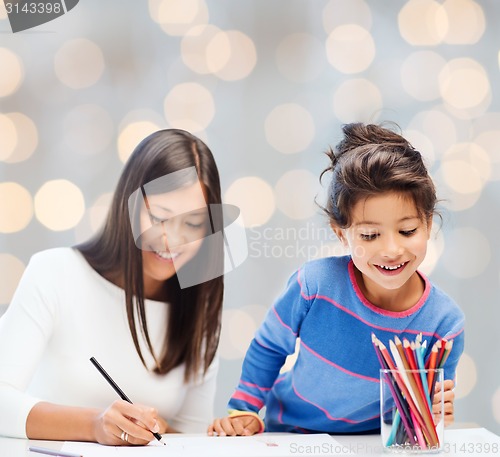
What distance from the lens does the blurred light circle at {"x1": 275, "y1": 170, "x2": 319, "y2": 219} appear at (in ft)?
3.64

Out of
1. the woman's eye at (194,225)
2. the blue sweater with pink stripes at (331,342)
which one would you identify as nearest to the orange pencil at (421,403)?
the blue sweater with pink stripes at (331,342)

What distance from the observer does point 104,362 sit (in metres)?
1.05

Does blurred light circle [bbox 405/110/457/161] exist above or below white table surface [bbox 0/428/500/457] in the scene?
above

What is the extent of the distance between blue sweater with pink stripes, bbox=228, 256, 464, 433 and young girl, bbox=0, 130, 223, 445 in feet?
0.34

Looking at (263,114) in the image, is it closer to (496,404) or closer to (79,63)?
(79,63)

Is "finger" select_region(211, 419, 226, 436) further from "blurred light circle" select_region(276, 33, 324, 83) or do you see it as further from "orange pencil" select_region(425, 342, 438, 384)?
"blurred light circle" select_region(276, 33, 324, 83)

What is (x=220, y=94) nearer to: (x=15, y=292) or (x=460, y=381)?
(x=15, y=292)

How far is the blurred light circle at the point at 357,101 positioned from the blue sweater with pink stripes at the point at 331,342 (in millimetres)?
231

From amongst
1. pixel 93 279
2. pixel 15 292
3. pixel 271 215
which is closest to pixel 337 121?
pixel 271 215

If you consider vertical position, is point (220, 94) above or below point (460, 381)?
above

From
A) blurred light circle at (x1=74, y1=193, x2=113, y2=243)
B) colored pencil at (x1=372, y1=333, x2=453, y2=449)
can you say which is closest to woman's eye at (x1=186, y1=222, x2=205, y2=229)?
blurred light circle at (x1=74, y1=193, x2=113, y2=243)

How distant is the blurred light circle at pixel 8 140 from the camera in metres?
1.08

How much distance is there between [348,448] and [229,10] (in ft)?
2.15

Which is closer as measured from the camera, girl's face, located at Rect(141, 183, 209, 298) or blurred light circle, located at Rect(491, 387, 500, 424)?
girl's face, located at Rect(141, 183, 209, 298)
